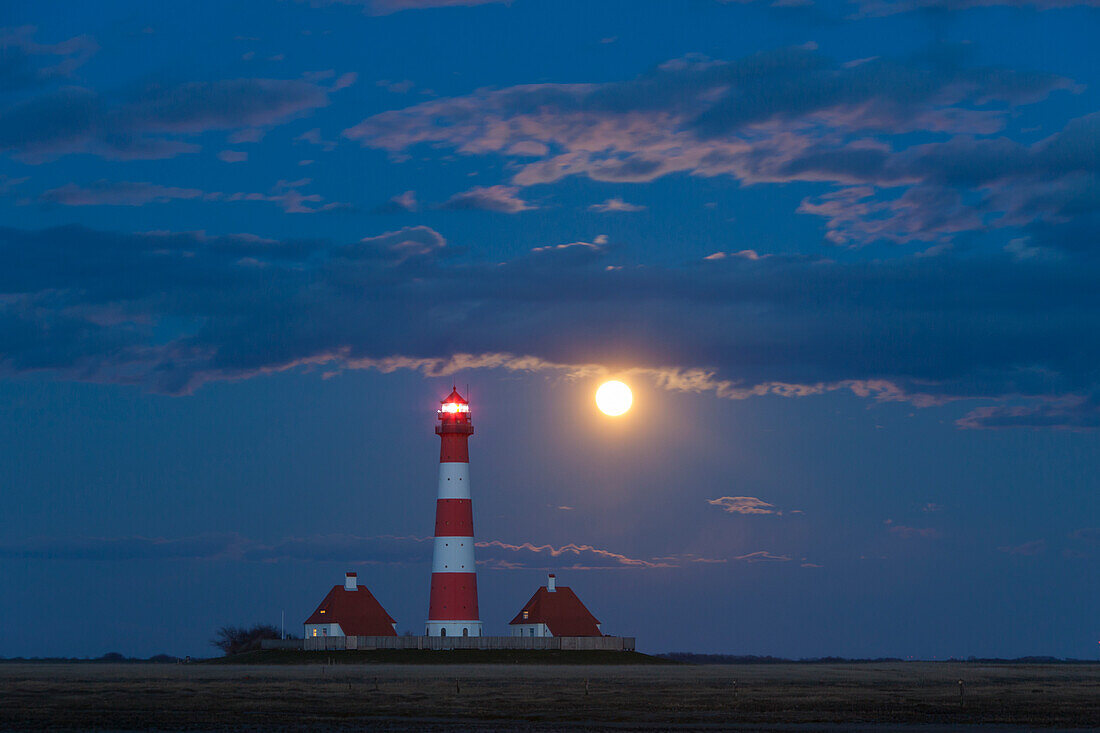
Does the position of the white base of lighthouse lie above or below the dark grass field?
above

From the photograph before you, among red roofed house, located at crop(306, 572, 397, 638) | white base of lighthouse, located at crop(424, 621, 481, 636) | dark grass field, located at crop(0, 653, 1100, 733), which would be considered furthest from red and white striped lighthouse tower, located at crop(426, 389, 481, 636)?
dark grass field, located at crop(0, 653, 1100, 733)

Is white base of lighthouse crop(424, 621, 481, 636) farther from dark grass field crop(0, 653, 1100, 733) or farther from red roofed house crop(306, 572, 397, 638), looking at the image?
dark grass field crop(0, 653, 1100, 733)

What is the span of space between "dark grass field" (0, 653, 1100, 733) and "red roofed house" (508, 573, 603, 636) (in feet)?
82.0

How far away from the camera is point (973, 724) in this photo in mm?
46562

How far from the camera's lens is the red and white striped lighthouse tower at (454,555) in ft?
317

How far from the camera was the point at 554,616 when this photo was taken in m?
107

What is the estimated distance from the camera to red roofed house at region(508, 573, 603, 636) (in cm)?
10669

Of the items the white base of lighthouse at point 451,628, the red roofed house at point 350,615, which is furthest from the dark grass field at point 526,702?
the red roofed house at point 350,615

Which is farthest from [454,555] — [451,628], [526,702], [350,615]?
[526,702]

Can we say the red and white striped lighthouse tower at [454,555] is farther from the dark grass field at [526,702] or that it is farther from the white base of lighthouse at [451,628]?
the dark grass field at [526,702]

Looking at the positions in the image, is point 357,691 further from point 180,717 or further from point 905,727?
point 905,727

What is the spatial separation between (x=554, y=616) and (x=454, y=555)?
47.1ft

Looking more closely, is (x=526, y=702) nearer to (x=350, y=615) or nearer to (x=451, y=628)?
(x=451, y=628)

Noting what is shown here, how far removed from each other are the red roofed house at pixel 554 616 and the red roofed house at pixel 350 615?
1040cm
